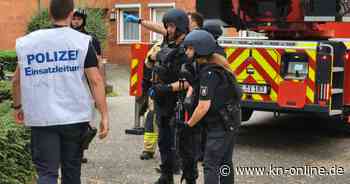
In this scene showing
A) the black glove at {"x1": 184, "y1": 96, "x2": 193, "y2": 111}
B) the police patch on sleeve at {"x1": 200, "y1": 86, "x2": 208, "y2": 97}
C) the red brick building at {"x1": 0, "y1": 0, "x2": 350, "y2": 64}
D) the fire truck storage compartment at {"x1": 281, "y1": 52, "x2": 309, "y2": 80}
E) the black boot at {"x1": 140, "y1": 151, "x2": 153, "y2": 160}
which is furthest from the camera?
the red brick building at {"x1": 0, "y1": 0, "x2": 350, "y2": 64}

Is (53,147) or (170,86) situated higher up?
(170,86)

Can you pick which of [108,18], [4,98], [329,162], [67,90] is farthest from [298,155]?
[108,18]

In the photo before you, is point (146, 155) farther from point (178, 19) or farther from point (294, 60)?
point (294, 60)

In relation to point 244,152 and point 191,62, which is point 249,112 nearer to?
point 244,152

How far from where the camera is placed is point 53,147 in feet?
15.2

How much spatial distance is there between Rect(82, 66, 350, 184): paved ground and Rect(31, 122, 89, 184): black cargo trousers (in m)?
2.20

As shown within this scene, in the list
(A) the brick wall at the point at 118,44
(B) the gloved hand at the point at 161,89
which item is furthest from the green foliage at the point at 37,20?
(B) the gloved hand at the point at 161,89

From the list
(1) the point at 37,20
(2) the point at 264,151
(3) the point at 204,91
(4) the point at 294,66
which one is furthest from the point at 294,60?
(1) the point at 37,20

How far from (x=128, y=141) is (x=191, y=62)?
3.66 m

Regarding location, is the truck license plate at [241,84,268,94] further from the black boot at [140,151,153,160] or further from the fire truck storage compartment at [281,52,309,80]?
the black boot at [140,151,153,160]

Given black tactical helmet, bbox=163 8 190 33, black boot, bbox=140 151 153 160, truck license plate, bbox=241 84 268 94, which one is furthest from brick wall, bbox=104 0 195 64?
black tactical helmet, bbox=163 8 190 33

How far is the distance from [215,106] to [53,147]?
4.93ft

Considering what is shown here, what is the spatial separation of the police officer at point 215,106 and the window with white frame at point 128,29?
66.7ft

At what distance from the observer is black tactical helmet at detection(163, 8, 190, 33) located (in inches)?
257
